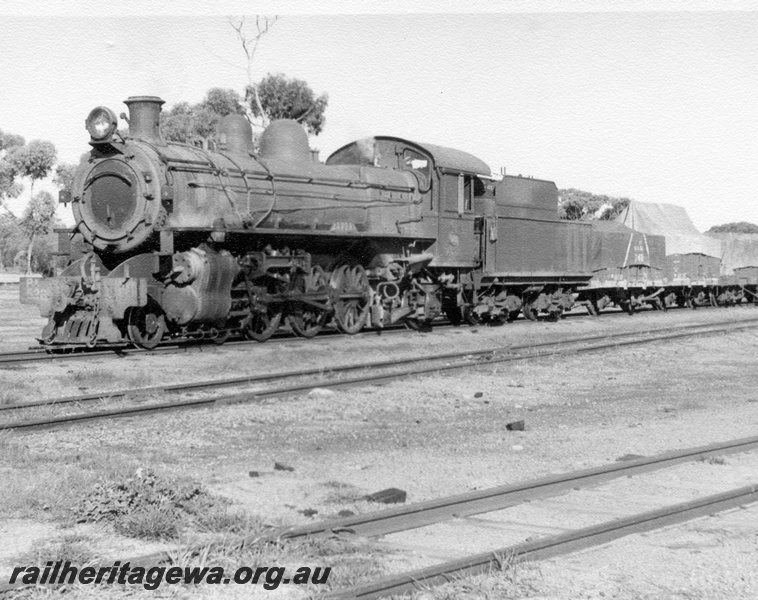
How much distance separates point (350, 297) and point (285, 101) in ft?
85.0

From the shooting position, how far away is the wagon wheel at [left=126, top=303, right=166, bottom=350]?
13.9m

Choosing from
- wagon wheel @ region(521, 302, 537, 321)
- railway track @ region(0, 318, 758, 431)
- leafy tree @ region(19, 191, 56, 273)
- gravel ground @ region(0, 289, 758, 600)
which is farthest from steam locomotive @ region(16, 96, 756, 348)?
leafy tree @ region(19, 191, 56, 273)

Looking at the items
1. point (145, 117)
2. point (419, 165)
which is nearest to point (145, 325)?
point (145, 117)

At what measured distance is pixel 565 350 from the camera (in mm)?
14727

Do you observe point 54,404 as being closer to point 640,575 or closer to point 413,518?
point 413,518

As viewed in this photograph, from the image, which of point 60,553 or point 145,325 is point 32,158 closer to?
point 145,325

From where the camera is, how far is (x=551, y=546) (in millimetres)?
4680

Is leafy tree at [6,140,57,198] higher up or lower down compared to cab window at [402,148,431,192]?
higher up

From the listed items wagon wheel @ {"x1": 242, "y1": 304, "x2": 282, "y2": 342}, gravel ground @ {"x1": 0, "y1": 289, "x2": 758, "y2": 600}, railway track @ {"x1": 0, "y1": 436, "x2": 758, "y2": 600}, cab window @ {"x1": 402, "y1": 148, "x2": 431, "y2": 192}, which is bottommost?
gravel ground @ {"x1": 0, "y1": 289, "x2": 758, "y2": 600}

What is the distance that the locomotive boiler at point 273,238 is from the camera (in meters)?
13.5

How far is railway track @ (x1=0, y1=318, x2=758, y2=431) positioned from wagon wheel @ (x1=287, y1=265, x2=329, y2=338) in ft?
10.5

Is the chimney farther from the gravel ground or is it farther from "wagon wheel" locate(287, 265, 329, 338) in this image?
the gravel ground

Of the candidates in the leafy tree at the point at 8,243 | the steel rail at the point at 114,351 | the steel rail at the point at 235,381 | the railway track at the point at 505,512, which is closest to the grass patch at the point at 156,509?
the railway track at the point at 505,512

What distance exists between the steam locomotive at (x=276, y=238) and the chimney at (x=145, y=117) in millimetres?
33
